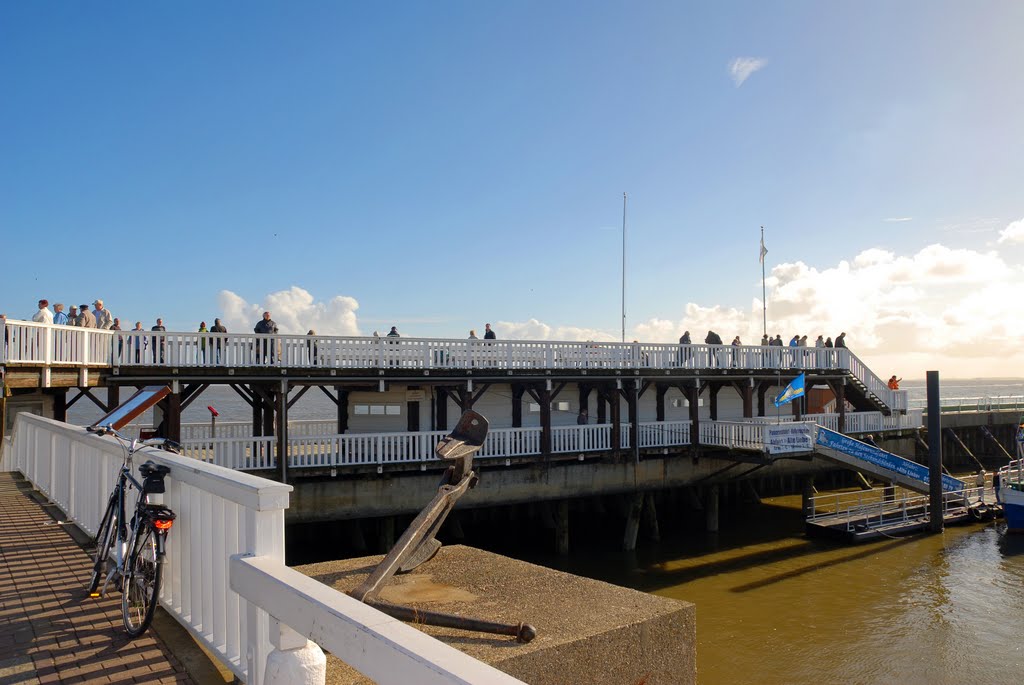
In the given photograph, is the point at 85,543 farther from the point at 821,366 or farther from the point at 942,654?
the point at 821,366

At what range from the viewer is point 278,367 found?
20.7 meters

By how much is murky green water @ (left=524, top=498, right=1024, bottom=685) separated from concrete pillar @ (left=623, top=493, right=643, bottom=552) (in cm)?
53

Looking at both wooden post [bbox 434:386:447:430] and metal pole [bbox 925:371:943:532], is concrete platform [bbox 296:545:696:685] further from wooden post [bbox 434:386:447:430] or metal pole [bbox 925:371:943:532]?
metal pole [bbox 925:371:943:532]

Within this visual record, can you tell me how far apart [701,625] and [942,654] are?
5.47m

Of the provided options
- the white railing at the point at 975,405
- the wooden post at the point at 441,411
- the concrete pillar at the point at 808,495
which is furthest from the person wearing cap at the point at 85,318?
the white railing at the point at 975,405

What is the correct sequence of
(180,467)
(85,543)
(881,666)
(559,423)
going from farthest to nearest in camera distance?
1. (559,423)
2. (881,666)
3. (85,543)
4. (180,467)

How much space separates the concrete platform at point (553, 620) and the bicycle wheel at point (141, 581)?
134 cm

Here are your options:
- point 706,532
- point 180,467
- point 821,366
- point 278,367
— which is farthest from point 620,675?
point 821,366

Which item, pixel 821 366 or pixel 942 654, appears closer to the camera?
pixel 942 654

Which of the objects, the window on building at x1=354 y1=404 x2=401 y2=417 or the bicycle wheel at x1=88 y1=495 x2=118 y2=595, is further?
the window on building at x1=354 y1=404 x2=401 y2=417

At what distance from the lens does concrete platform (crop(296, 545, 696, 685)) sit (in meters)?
5.35

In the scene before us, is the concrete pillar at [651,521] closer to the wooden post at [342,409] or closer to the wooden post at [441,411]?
the wooden post at [441,411]

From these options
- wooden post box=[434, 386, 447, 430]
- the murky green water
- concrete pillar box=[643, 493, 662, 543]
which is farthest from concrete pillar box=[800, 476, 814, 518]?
wooden post box=[434, 386, 447, 430]

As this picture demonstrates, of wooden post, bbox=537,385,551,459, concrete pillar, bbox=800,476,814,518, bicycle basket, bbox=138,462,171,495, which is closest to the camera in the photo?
bicycle basket, bbox=138,462,171,495
